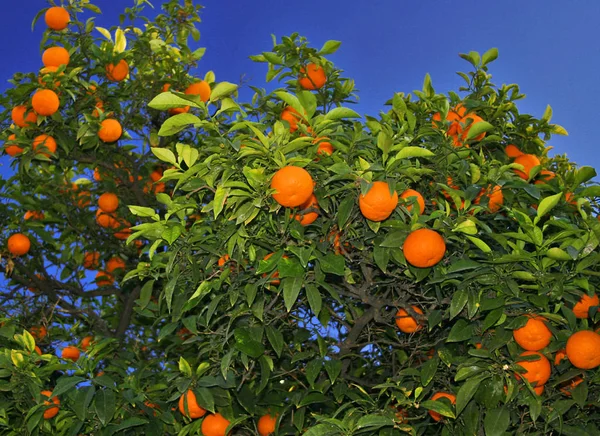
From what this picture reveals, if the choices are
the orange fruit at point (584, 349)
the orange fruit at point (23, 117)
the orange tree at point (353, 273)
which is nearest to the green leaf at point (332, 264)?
the orange tree at point (353, 273)

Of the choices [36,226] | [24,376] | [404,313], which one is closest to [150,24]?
[36,226]

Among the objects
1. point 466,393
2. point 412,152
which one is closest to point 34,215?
point 412,152

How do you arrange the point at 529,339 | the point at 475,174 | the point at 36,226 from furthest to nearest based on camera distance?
the point at 36,226, the point at 475,174, the point at 529,339

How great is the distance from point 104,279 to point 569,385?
12.6 feet

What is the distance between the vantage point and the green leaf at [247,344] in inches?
102

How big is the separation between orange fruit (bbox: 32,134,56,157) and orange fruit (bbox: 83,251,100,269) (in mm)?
1367

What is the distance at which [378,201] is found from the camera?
2324 mm

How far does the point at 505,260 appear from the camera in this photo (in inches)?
92.7

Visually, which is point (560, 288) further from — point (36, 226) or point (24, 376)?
point (36, 226)

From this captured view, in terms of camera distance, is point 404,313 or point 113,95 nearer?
point 404,313

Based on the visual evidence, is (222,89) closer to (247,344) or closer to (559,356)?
(247,344)

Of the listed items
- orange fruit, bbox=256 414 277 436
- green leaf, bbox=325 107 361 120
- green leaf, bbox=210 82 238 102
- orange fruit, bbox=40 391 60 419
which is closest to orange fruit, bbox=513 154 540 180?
green leaf, bbox=325 107 361 120

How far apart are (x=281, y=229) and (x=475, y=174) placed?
85 centimetres

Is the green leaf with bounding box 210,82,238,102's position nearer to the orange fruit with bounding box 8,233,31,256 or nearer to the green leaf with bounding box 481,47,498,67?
the green leaf with bounding box 481,47,498,67
